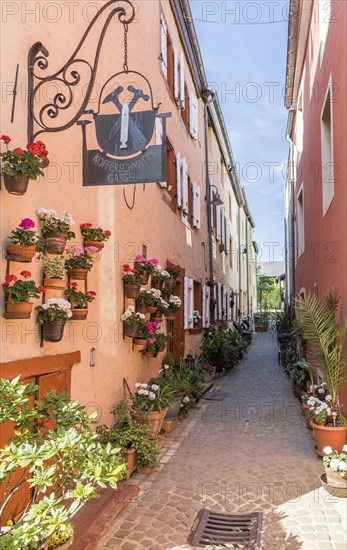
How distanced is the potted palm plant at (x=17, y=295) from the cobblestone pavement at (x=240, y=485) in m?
2.00

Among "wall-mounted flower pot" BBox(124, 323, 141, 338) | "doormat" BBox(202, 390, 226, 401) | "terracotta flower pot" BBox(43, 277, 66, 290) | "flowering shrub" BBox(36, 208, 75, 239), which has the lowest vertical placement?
"doormat" BBox(202, 390, 226, 401)

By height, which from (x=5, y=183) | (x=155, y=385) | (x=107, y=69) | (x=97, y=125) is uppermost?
(x=107, y=69)

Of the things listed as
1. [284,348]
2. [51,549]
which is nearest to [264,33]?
[51,549]

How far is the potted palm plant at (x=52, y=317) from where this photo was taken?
3796 mm

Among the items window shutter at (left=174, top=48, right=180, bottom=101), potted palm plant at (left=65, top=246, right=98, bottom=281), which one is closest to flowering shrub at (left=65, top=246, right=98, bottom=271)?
potted palm plant at (left=65, top=246, right=98, bottom=281)

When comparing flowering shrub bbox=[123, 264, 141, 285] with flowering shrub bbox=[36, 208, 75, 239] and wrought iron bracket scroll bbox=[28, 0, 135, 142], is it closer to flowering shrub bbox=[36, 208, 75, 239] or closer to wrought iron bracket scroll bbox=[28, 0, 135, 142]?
flowering shrub bbox=[36, 208, 75, 239]

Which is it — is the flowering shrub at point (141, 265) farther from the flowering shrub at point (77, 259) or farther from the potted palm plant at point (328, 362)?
the potted palm plant at point (328, 362)

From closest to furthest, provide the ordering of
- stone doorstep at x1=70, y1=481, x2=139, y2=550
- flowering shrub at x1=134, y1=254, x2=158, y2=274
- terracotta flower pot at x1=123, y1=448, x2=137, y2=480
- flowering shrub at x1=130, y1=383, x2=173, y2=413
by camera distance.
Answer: stone doorstep at x1=70, y1=481, x2=139, y2=550, terracotta flower pot at x1=123, y1=448, x2=137, y2=480, flowering shrub at x1=130, y1=383, x2=173, y2=413, flowering shrub at x1=134, y1=254, x2=158, y2=274

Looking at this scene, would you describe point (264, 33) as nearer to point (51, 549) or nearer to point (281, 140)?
point (51, 549)

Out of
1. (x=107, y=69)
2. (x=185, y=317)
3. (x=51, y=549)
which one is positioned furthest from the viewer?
(x=185, y=317)

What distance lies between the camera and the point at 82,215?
4.93 meters

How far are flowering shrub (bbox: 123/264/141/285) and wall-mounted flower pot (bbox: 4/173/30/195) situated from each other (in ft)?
9.40

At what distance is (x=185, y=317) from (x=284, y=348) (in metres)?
4.46

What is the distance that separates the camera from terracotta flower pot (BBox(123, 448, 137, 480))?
16.1 feet
